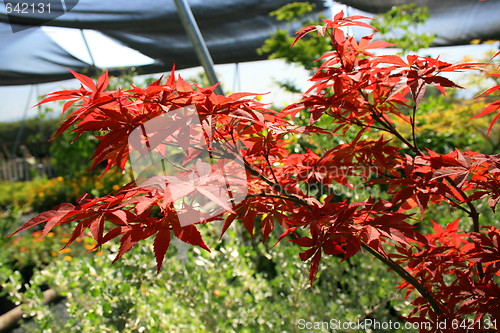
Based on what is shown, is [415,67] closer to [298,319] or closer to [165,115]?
[165,115]

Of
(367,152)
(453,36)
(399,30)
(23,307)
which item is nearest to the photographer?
(367,152)

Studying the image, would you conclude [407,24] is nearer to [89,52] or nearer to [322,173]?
[89,52]

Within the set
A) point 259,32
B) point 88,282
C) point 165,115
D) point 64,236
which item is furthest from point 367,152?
point 259,32

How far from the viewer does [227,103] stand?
2.49 feet

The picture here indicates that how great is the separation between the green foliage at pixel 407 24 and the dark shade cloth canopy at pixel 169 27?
0.14 meters

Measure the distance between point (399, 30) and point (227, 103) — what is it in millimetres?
4959

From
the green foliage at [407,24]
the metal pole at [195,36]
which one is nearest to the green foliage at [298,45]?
the green foliage at [407,24]

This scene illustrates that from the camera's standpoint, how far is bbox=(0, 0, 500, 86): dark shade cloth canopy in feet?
13.5

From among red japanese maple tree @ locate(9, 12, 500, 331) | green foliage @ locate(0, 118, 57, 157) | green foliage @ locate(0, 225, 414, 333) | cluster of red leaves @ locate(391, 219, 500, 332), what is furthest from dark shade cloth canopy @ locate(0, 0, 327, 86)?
cluster of red leaves @ locate(391, 219, 500, 332)

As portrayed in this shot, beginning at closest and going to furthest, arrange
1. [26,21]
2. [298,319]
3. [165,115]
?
[165,115] → [298,319] → [26,21]

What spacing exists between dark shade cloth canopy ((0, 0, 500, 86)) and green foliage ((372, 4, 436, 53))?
0.46 feet

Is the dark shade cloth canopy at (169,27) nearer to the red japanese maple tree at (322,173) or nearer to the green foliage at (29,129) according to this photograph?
the green foliage at (29,129)

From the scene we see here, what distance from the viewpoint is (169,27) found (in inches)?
179

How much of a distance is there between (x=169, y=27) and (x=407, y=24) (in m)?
2.89
